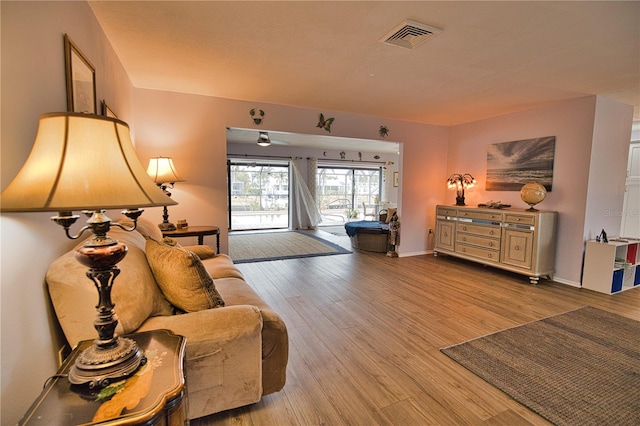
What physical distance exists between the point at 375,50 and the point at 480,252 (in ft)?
11.2

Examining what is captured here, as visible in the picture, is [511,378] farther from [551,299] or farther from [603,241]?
[603,241]

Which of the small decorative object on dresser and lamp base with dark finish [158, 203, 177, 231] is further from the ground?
the small decorative object on dresser

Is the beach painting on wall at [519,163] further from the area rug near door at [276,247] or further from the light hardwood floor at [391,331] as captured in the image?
the area rug near door at [276,247]

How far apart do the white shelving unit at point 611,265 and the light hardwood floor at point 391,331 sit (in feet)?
0.43

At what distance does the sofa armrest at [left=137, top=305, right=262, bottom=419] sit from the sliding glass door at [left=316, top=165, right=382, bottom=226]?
766cm

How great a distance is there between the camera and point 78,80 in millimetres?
1611

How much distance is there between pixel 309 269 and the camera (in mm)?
4410

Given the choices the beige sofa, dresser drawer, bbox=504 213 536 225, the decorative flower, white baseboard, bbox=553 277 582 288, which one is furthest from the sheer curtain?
the beige sofa

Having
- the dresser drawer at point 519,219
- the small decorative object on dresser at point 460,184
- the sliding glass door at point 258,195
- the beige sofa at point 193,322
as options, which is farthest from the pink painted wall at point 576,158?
the sliding glass door at point 258,195

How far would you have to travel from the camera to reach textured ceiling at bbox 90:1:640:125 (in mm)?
1897

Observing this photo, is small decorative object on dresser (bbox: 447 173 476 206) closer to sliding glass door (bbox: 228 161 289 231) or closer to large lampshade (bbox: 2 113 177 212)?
sliding glass door (bbox: 228 161 289 231)

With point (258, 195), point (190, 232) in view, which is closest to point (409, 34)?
point (190, 232)

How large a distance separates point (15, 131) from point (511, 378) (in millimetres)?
2842

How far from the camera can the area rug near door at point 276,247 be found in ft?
17.0
